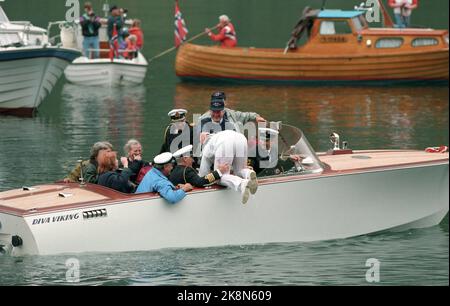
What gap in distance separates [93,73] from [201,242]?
22050 millimetres

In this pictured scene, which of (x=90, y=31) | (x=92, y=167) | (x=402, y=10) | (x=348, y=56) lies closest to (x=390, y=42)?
(x=348, y=56)

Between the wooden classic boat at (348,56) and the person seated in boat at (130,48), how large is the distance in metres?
2.25

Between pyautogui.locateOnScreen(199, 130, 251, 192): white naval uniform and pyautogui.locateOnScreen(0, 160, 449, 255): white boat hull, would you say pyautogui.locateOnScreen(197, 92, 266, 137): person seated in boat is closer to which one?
pyautogui.locateOnScreen(199, 130, 251, 192): white naval uniform

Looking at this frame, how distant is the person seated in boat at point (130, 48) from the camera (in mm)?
39906

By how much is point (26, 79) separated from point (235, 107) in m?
4.81

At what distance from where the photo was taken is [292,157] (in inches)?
715

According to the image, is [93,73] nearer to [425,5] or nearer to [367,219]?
[367,219]

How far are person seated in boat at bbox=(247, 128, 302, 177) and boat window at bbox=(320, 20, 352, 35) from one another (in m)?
21.8

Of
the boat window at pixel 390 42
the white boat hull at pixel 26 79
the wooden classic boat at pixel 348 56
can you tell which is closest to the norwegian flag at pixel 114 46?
the wooden classic boat at pixel 348 56

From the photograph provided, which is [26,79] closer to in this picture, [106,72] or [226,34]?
[106,72]

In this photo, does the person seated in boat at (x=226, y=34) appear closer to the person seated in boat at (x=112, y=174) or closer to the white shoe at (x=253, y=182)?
the person seated in boat at (x=112, y=174)

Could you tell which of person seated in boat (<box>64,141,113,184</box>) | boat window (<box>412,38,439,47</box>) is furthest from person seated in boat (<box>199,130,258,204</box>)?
boat window (<box>412,38,439,47</box>)

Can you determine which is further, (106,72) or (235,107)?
(106,72)

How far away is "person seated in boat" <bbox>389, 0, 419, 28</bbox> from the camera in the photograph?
41.5 meters
